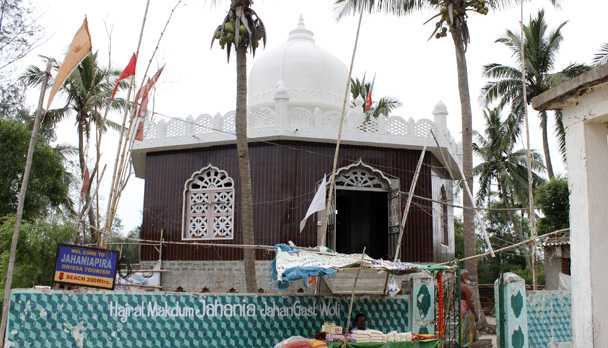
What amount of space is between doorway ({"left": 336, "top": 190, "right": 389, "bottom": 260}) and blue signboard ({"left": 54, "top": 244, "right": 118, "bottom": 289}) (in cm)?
1382

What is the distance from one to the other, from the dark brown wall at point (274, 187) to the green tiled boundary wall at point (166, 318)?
5842 millimetres

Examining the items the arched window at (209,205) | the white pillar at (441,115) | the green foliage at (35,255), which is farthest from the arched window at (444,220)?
the green foliage at (35,255)

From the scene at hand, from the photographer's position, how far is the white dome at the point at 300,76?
19.0 metres

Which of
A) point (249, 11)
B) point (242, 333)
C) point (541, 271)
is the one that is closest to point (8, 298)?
point (242, 333)

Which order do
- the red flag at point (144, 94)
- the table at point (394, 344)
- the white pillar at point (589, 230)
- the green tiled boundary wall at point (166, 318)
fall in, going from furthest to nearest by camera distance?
the red flag at point (144, 94) < the table at point (394, 344) < the green tiled boundary wall at point (166, 318) < the white pillar at point (589, 230)

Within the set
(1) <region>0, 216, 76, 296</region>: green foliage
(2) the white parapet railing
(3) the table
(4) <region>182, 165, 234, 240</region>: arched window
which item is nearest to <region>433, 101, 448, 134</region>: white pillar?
(2) the white parapet railing

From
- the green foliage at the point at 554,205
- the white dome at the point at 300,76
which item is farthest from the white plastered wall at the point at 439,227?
the green foliage at the point at 554,205

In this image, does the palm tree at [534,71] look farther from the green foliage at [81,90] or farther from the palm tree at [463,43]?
the green foliage at [81,90]

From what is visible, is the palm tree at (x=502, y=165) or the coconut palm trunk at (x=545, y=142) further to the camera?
the palm tree at (x=502, y=165)

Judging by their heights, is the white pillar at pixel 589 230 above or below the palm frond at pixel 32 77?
below

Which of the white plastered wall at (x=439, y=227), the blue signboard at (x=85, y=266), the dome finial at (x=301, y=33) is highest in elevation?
the dome finial at (x=301, y=33)

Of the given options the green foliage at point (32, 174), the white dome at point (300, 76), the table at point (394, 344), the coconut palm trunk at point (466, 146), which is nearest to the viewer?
the table at point (394, 344)

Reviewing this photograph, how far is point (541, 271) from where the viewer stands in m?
28.9

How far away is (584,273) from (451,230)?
44.6 feet
